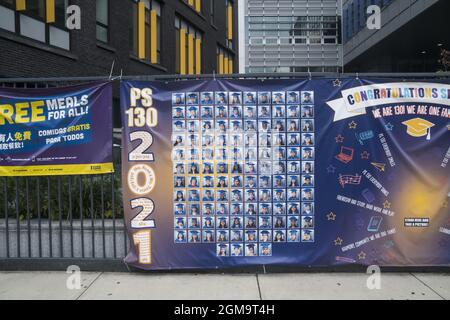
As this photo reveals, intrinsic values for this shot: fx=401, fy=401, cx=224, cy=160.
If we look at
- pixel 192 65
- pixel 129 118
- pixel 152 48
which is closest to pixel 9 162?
pixel 129 118

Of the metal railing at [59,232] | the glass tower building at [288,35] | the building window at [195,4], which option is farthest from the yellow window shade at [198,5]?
the glass tower building at [288,35]

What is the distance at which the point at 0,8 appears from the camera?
10562 mm

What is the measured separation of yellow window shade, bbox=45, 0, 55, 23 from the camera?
39.9ft

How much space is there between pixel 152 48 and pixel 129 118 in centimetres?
1507

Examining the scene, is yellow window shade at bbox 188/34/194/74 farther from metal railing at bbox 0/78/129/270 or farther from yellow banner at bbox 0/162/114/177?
yellow banner at bbox 0/162/114/177

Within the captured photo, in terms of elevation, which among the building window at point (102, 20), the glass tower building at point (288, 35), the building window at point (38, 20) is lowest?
the building window at point (38, 20)

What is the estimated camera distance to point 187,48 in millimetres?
24234

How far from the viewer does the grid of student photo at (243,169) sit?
5.25 metres

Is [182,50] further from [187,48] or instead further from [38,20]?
[38,20]

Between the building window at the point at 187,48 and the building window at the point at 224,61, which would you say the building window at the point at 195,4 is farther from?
the building window at the point at 224,61

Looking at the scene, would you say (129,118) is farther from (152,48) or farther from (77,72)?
(152,48)

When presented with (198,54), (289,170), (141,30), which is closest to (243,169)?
(289,170)

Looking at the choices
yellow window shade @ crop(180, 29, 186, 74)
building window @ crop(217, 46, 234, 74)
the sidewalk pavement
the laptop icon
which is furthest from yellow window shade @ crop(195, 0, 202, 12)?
the sidewalk pavement

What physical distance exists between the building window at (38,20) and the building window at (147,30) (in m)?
4.72
